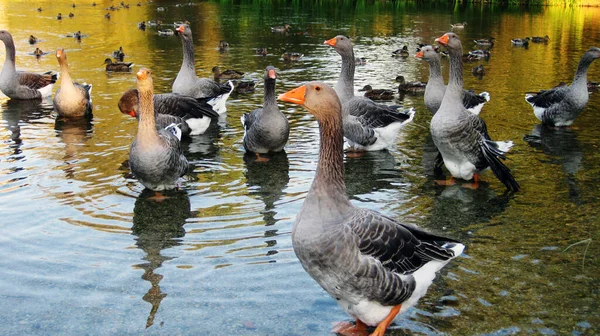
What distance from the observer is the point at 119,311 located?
5293 mm

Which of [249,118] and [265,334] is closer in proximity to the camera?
[265,334]

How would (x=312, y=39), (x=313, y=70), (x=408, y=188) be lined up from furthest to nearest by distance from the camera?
(x=312, y=39) → (x=313, y=70) → (x=408, y=188)

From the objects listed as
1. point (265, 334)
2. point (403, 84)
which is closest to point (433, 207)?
point (265, 334)

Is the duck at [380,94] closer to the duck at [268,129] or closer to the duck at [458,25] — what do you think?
the duck at [268,129]

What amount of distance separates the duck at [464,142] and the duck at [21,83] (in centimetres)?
981

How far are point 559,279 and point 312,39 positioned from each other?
20.1m

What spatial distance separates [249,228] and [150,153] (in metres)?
1.70

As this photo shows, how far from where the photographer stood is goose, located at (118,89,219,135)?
10.5m

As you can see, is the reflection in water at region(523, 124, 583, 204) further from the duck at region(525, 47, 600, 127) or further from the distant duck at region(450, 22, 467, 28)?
the distant duck at region(450, 22, 467, 28)

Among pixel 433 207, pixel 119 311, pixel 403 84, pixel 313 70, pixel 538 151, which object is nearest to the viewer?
pixel 119 311

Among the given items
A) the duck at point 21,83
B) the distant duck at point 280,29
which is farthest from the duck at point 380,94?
the distant duck at point 280,29

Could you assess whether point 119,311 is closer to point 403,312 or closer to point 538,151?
point 403,312

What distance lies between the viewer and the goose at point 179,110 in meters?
10.5

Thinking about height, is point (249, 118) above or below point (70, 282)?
above
